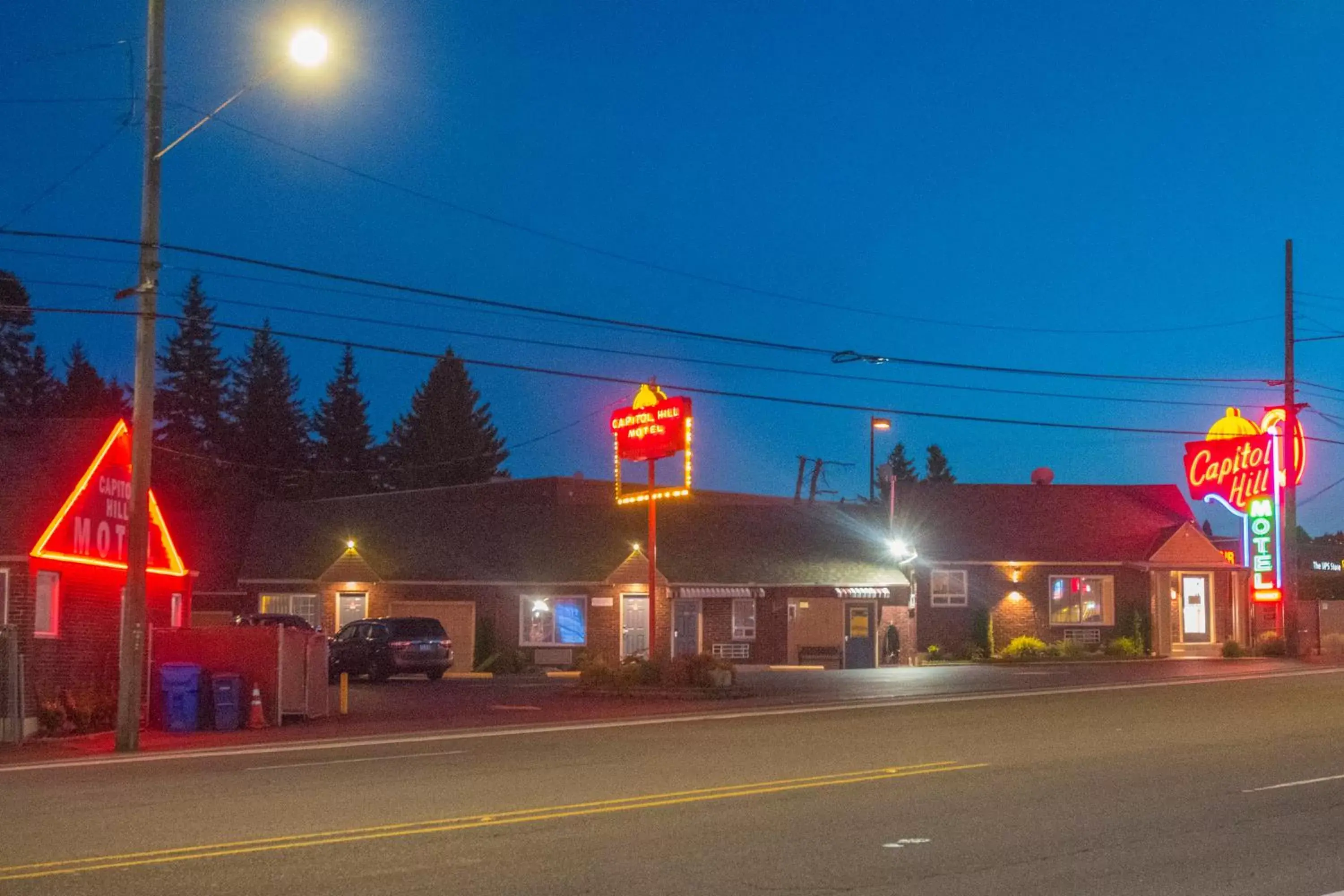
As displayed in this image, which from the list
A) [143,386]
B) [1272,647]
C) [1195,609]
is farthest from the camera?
[1195,609]

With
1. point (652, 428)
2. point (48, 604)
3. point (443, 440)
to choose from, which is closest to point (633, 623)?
point (652, 428)

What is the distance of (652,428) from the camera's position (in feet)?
112

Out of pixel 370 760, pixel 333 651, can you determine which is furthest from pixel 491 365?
pixel 333 651

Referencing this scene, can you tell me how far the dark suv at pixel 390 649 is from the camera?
1484 inches

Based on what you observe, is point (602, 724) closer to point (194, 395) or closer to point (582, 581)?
point (582, 581)

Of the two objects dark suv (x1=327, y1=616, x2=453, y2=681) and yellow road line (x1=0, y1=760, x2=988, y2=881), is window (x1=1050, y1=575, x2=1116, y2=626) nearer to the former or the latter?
dark suv (x1=327, y1=616, x2=453, y2=681)

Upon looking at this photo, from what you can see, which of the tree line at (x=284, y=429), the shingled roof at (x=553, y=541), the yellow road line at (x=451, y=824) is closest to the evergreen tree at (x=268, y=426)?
the tree line at (x=284, y=429)

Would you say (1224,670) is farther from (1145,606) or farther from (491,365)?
(491,365)

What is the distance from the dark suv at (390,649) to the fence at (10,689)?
1635cm

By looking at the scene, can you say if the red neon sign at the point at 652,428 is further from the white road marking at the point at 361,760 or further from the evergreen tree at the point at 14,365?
the evergreen tree at the point at 14,365

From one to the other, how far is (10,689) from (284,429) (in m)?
69.1

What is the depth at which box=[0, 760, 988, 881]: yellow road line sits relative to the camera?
34.1 feet

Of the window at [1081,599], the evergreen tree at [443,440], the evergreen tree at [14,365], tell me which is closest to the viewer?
the window at [1081,599]

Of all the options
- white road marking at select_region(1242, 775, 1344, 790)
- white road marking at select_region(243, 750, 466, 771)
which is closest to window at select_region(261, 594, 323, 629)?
white road marking at select_region(243, 750, 466, 771)
